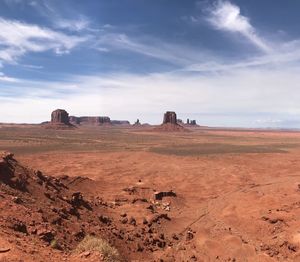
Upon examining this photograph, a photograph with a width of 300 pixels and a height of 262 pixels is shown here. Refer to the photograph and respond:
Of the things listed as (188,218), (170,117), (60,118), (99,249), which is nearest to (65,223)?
(99,249)

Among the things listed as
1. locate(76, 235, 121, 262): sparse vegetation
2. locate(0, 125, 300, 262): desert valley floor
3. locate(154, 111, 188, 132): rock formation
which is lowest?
locate(0, 125, 300, 262): desert valley floor

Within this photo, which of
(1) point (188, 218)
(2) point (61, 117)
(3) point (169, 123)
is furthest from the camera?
(2) point (61, 117)

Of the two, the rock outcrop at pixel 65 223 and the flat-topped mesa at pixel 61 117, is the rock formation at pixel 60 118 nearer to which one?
the flat-topped mesa at pixel 61 117

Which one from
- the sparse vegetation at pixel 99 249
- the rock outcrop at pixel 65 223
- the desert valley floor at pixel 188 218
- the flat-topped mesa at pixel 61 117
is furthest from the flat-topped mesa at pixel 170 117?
the sparse vegetation at pixel 99 249

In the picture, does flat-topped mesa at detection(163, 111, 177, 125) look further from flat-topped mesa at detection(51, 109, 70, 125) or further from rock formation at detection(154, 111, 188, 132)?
flat-topped mesa at detection(51, 109, 70, 125)

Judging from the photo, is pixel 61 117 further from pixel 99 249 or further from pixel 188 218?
pixel 99 249

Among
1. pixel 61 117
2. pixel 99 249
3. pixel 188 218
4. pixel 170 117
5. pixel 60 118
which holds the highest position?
pixel 170 117

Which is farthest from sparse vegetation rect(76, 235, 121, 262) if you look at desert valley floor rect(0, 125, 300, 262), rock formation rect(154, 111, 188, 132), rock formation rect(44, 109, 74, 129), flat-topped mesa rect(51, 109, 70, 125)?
flat-topped mesa rect(51, 109, 70, 125)

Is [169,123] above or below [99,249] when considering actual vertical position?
above

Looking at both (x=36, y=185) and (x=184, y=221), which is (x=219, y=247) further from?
(x=36, y=185)

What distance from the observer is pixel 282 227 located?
18562 mm

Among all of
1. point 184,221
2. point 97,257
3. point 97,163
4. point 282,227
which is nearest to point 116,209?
point 184,221

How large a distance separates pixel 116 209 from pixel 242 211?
23.0 feet

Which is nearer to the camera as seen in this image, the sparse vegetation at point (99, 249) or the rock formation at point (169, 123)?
the sparse vegetation at point (99, 249)
